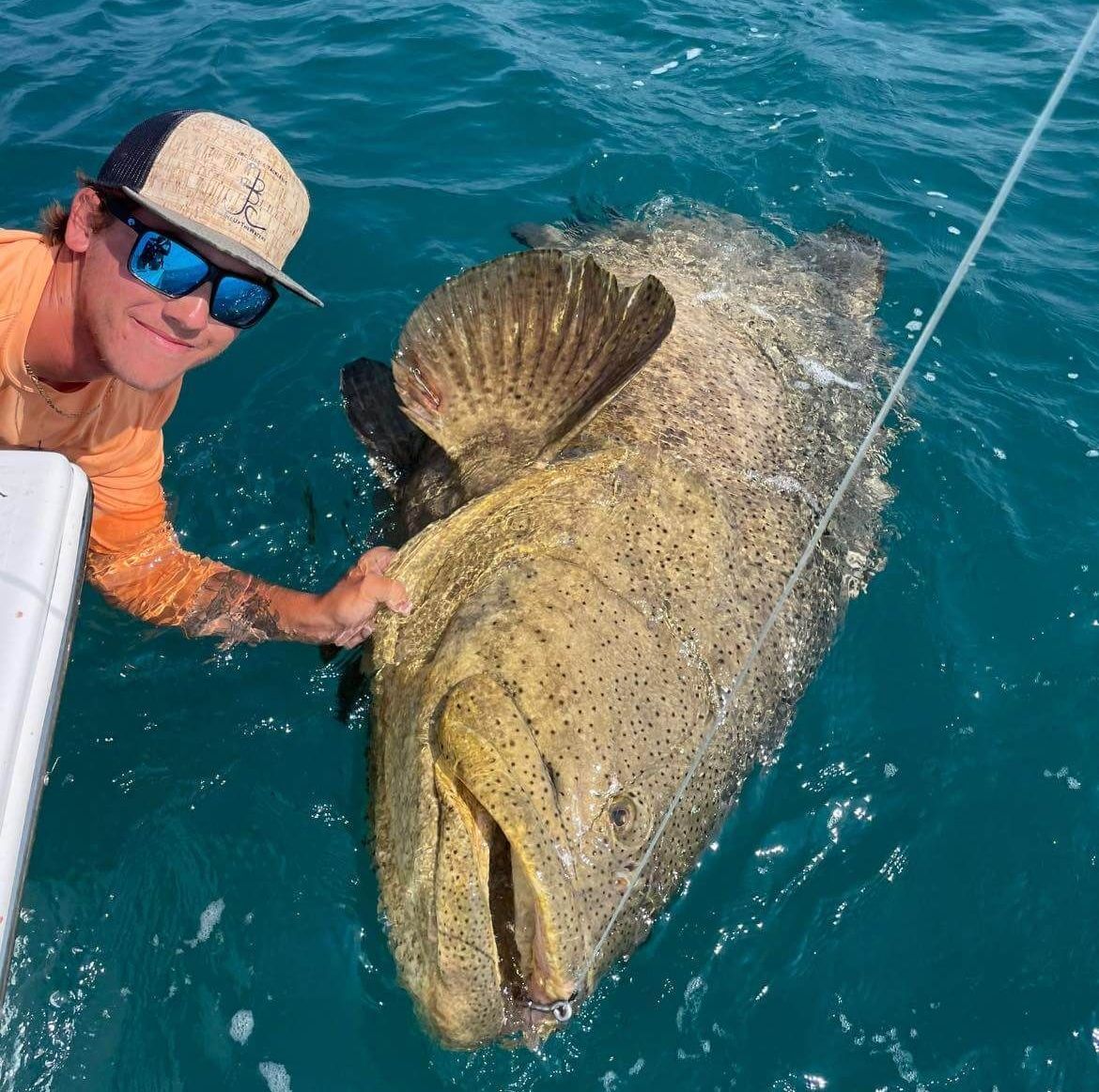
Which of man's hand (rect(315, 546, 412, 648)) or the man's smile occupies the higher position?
the man's smile

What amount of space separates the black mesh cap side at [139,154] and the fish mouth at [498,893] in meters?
1.81

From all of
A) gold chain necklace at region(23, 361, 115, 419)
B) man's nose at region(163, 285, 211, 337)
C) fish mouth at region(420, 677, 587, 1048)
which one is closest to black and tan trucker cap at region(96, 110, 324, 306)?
man's nose at region(163, 285, 211, 337)

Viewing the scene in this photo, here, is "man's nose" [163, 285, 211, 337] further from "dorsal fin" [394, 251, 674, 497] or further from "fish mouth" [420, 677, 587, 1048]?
A: "fish mouth" [420, 677, 587, 1048]

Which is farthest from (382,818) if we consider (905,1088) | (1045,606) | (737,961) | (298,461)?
(1045,606)

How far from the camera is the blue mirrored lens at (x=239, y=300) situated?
2758 millimetres

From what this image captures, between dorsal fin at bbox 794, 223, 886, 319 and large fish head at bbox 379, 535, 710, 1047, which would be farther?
dorsal fin at bbox 794, 223, 886, 319

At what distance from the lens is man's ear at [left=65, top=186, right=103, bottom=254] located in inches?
106

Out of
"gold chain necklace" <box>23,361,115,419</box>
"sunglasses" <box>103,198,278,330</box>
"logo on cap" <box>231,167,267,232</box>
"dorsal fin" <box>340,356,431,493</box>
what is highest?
"logo on cap" <box>231,167,267,232</box>

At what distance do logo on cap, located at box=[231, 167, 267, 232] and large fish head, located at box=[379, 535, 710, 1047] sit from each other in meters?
1.37

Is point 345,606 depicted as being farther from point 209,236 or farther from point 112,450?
point 209,236

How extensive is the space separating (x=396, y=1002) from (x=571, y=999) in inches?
30.8

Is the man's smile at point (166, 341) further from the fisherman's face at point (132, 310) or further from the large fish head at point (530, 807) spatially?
the large fish head at point (530, 807)

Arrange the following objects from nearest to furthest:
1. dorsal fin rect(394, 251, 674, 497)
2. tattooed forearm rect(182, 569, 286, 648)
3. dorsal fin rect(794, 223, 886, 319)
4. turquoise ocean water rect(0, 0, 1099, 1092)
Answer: turquoise ocean water rect(0, 0, 1099, 1092) → dorsal fin rect(394, 251, 674, 497) → tattooed forearm rect(182, 569, 286, 648) → dorsal fin rect(794, 223, 886, 319)

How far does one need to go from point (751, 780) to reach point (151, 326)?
105 inches
